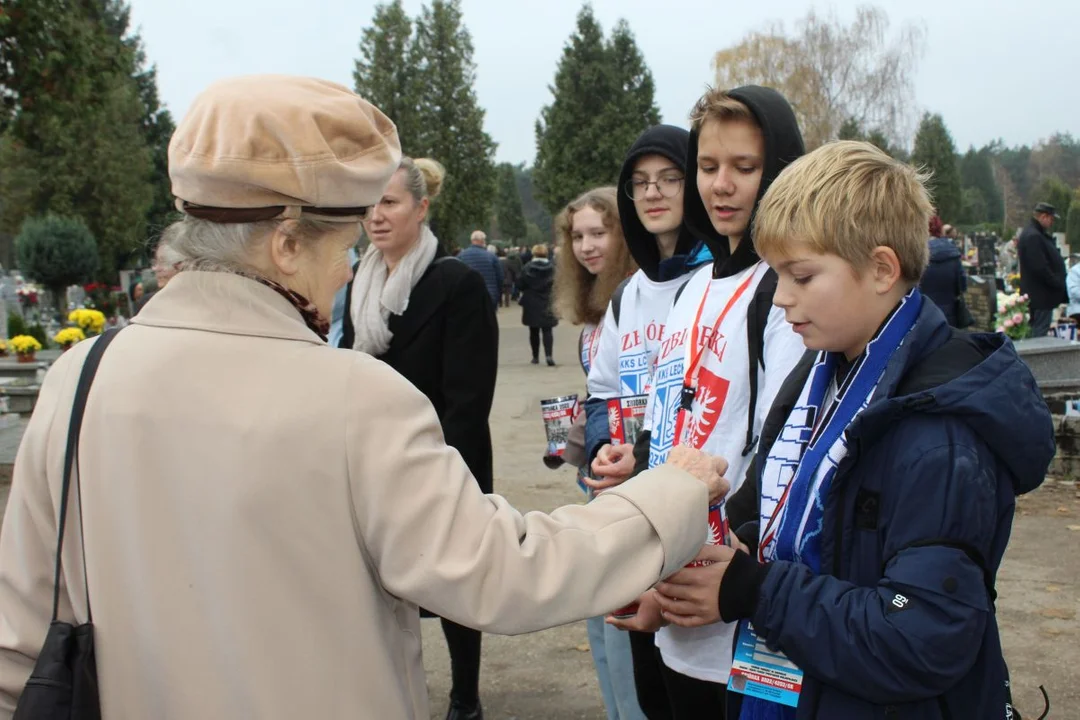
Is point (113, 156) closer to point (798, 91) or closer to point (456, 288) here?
point (798, 91)

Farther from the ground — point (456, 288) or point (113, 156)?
point (113, 156)

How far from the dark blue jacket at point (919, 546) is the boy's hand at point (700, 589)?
76 millimetres

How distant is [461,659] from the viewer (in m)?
4.02

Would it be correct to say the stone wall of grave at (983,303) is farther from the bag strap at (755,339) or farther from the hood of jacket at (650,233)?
the bag strap at (755,339)

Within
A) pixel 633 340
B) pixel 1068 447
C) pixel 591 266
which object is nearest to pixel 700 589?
pixel 633 340

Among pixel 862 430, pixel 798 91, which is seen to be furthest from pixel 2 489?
pixel 798 91

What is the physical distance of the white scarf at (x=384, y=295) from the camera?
393cm

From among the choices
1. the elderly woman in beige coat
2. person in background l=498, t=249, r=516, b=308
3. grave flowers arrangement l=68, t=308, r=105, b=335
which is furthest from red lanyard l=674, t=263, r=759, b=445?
person in background l=498, t=249, r=516, b=308

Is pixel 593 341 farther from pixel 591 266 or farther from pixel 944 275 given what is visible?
pixel 944 275

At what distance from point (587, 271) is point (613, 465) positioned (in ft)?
5.09

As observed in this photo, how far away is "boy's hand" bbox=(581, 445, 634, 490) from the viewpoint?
2.93 m

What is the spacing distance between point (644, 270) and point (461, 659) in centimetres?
174

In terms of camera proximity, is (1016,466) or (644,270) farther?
(644,270)

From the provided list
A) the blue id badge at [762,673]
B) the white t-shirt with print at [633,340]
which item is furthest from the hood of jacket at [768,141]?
the blue id badge at [762,673]
